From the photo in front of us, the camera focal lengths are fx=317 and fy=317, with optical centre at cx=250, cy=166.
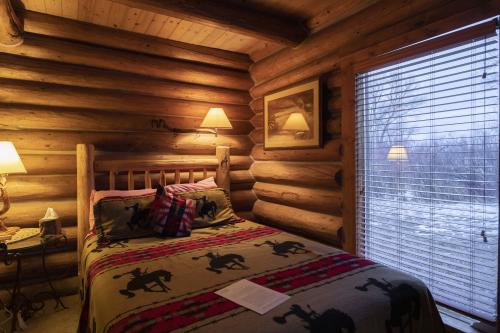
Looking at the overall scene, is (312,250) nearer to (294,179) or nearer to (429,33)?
(294,179)

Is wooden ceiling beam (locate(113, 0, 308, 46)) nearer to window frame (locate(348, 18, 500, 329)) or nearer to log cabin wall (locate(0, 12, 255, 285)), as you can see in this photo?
window frame (locate(348, 18, 500, 329))

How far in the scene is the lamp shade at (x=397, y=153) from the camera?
2.26 metres

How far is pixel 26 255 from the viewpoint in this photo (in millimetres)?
2584

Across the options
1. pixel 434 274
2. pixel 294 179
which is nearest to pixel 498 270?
pixel 434 274

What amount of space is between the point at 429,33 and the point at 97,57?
2824mm

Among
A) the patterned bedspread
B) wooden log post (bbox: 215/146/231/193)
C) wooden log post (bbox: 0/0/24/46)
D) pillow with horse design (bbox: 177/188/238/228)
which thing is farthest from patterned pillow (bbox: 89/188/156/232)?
wooden log post (bbox: 0/0/24/46)

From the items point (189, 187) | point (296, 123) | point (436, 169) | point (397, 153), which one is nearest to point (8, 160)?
point (189, 187)

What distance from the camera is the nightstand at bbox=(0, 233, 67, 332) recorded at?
88.2 inches

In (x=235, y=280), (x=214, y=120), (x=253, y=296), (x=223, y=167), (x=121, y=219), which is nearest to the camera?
(x=253, y=296)

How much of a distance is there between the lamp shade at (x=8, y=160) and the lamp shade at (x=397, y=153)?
2.79 meters

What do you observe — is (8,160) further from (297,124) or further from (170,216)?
(297,124)

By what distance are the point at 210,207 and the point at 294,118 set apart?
125 centimetres

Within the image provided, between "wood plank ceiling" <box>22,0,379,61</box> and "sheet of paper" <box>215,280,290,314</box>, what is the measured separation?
2.14m

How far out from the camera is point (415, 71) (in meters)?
2.17
